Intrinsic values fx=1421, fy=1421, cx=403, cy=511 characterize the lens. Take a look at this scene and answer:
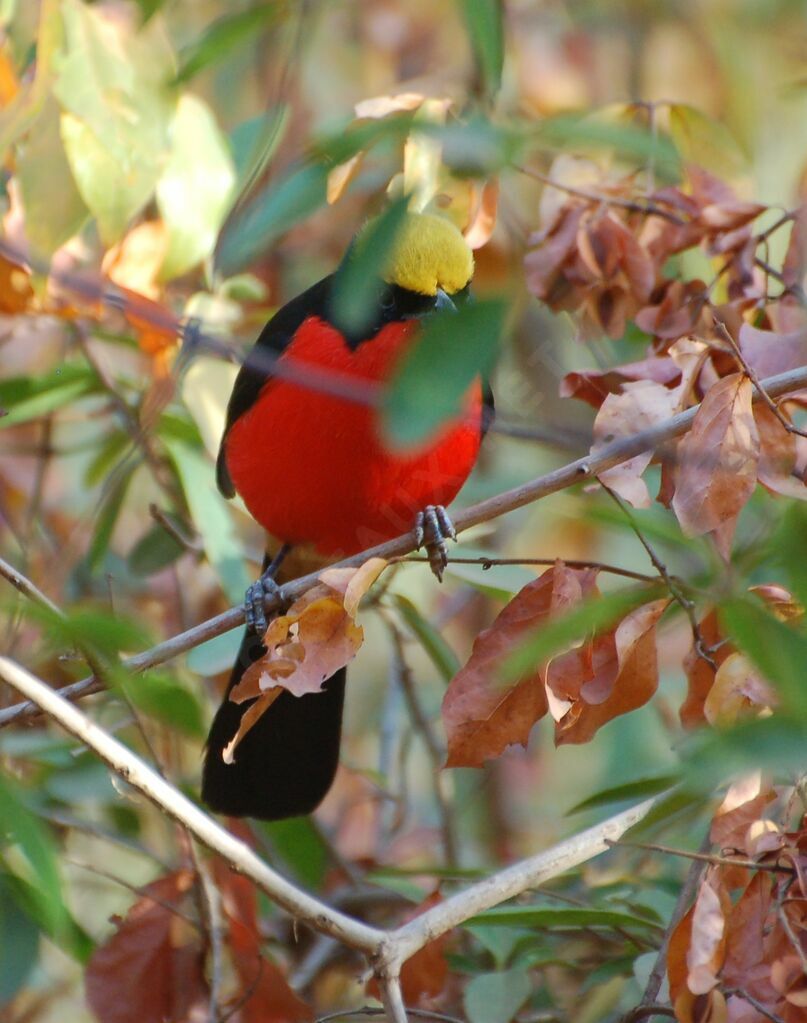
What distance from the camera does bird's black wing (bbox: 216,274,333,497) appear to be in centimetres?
334

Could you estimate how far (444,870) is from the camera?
3045 millimetres

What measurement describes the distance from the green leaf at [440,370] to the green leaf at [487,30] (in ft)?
1.83

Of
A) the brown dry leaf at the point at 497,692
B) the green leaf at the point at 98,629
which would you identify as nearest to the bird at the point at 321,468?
the brown dry leaf at the point at 497,692

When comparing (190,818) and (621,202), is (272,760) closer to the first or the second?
(190,818)

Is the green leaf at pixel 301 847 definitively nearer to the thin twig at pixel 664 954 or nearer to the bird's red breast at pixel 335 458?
the bird's red breast at pixel 335 458

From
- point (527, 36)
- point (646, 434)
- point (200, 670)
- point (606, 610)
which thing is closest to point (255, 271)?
point (527, 36)

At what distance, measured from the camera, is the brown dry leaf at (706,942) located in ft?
6.32

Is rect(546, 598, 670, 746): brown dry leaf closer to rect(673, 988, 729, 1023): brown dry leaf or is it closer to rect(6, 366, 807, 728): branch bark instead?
rect(6, 366, 807, 728): branch bark

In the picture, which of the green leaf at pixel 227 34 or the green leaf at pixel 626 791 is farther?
the green leaf at pixel 626 791

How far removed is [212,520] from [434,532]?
709 millimetres

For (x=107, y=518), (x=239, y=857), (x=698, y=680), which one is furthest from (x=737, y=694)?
(x=107, y=518)

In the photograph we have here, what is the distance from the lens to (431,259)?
9.71 ft

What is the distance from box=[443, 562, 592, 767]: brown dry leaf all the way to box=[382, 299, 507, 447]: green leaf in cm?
93

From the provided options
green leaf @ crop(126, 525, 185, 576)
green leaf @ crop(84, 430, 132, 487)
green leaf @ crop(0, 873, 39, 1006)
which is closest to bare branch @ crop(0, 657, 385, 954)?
green leaf @ crop(0, 873, 39, 1006)
